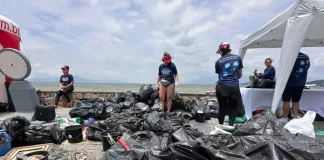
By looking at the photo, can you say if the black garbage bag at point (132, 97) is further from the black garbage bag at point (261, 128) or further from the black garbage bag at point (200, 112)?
the black garbage bag at point (261, 128)

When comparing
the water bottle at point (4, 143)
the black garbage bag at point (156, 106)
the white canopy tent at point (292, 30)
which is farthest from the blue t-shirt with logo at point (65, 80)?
the white canopy tent at point (292, 30)

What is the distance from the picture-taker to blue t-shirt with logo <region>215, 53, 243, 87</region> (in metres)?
3.62

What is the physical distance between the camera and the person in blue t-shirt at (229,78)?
3.62 m

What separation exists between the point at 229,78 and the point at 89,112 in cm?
332

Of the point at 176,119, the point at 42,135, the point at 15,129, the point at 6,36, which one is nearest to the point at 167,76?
the point at 176,119

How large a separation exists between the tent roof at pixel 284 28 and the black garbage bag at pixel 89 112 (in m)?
4.07

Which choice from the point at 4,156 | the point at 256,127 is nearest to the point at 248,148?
the point at 256,127

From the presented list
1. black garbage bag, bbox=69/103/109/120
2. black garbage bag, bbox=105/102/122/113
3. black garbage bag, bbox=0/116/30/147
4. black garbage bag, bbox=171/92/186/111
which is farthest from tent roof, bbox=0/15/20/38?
black garbage bag, bbox=171/92/186/111

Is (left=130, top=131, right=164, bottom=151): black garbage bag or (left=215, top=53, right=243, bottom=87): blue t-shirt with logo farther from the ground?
(left=215, top=53, right=243, bottom=87): blue t-shirt with logo

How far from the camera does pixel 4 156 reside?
108 inches

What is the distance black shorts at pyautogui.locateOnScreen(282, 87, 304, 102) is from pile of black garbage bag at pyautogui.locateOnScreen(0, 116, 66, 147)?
13.9 feet

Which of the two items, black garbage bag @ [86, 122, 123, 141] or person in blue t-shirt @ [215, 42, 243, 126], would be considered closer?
black garbage bag @ [86, 122, 123, 141]

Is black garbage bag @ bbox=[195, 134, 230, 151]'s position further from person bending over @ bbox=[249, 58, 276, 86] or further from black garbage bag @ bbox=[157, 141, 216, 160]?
person bending over @ bbox=[249, 58, 276, 86]

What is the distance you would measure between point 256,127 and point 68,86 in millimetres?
6453
